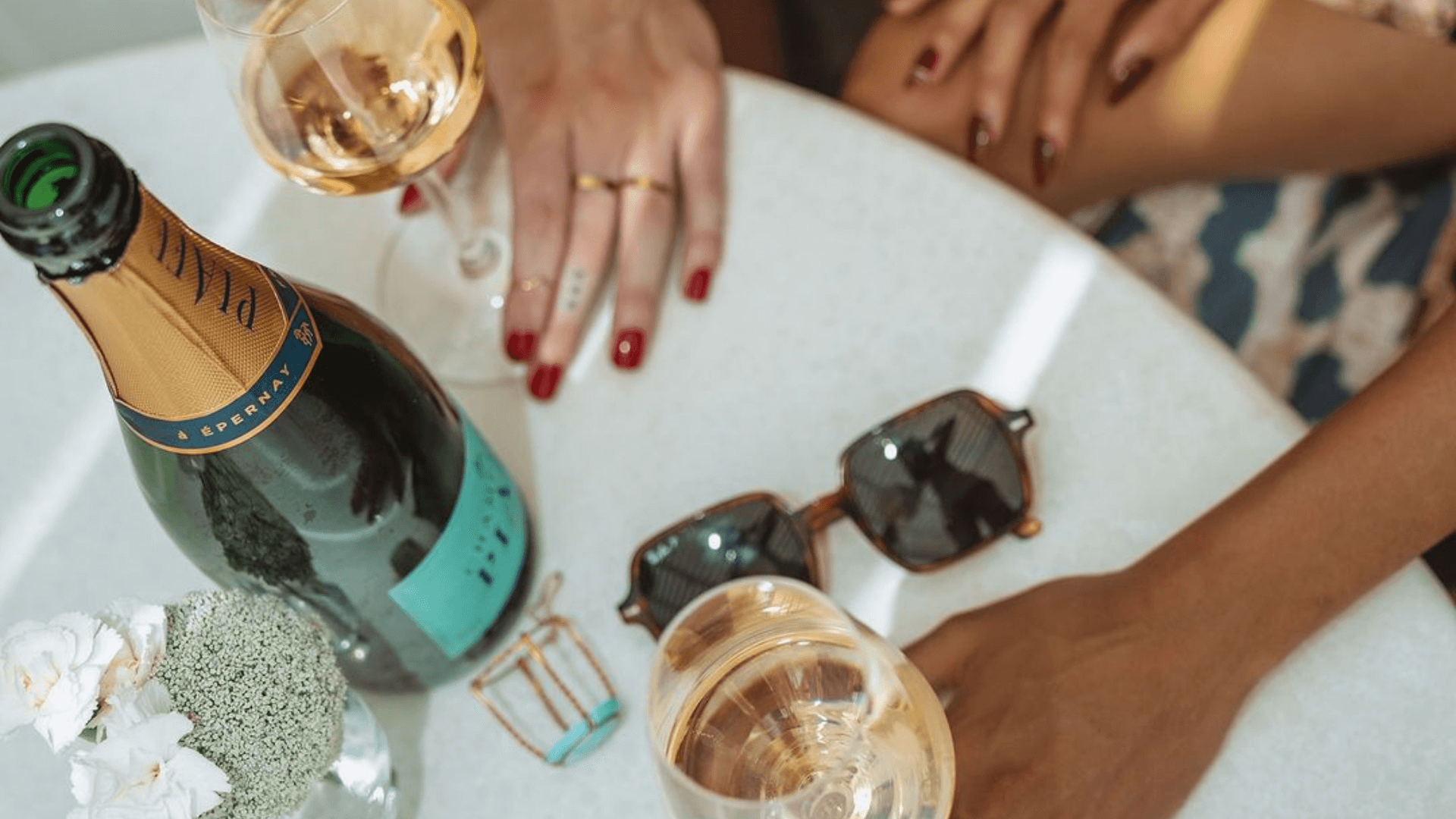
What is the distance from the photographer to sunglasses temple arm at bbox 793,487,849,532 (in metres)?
0.61

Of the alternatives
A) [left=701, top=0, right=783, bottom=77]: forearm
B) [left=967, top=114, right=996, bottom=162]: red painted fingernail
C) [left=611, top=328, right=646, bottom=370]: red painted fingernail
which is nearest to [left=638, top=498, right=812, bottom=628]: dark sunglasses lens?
[left=611, top=328, right=646, bottom=370]: red painted fingernail

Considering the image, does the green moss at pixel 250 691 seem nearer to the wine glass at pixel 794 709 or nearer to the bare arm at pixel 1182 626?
the wine glass at pixel 794 709

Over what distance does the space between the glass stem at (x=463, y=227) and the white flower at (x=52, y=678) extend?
0.31 m

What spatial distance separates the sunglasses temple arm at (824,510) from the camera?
605 millimetres

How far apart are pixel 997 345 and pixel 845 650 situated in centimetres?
26

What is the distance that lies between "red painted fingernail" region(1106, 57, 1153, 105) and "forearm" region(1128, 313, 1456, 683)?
32cm

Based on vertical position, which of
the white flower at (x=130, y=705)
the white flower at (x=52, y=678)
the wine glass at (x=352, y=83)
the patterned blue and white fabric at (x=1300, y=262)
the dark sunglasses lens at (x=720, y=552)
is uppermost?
the wine glass at (x=352, y=83)

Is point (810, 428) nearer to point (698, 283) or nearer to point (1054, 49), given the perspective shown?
point (698, 283)

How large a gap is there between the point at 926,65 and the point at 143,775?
2.19 feet

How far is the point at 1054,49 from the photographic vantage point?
823 mm

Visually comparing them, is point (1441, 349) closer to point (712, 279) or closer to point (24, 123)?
point (712, 279)

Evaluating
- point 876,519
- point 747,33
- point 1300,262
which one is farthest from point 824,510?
point 747,33

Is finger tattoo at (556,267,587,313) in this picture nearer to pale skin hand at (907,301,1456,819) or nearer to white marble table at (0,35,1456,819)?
white marble table at (0,35,1456,819)

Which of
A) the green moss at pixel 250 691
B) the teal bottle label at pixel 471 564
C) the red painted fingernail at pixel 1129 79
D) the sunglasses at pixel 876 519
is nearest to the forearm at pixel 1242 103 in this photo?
the red painted fingernail at pixel 1129 79
